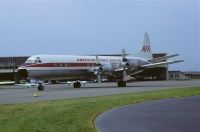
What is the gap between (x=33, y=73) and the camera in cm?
4528

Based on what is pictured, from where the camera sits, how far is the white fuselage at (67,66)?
4550 cm

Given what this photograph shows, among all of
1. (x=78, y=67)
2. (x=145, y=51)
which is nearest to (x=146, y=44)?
(x=145, y=51)

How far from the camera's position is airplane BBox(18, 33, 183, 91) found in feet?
149

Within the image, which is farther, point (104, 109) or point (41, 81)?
point (41, 81)

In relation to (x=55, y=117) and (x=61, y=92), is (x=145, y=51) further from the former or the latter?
(x=55, y=117)

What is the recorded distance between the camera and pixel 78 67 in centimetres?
4875

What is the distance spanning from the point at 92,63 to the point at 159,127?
36.6 metres

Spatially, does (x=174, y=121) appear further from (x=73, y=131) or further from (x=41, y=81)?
(x=41, y=81)

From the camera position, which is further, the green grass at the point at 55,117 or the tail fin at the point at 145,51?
the tail fin at the point at 145,51

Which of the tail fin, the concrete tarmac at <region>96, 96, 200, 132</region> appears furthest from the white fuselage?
the concrete tarmac at <region>96, 96, 200, 132</region>

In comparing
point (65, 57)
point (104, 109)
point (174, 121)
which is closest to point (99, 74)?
point (65, 57)

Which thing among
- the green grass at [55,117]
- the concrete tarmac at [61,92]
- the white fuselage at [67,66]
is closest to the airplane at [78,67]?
the white fuselage at [67,66]

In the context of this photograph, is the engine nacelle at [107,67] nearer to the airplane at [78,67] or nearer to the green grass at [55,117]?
the airplane at [78,67]

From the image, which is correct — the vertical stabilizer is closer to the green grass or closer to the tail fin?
the tail fin
